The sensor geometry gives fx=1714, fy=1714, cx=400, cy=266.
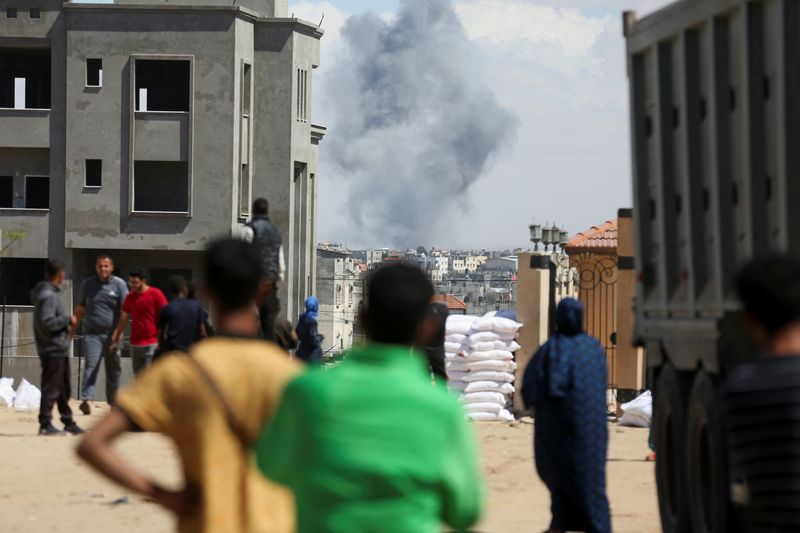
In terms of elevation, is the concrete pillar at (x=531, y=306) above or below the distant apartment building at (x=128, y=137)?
below

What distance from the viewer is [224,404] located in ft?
15.5

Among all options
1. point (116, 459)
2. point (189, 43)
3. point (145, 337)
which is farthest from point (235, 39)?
point (116, 459)

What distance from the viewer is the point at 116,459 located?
4789mm

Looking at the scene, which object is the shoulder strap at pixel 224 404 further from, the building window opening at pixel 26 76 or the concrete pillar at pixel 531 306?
the building window opening at pixel 26 76

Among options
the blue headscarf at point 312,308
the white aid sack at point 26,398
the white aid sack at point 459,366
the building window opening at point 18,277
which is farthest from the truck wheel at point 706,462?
the building window opening at point 18,277

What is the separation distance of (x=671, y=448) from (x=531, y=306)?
12.0 metres

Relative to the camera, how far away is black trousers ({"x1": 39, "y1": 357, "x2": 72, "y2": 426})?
16.4m

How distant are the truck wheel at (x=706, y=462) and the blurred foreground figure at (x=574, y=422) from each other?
613 millimetres

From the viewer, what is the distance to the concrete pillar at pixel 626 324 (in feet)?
69.8

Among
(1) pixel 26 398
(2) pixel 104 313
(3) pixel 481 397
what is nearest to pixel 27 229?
(1) pixel 26 398

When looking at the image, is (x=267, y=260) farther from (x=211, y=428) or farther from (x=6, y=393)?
(x=6, y=393)

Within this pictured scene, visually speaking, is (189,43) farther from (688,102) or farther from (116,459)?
(116,459)

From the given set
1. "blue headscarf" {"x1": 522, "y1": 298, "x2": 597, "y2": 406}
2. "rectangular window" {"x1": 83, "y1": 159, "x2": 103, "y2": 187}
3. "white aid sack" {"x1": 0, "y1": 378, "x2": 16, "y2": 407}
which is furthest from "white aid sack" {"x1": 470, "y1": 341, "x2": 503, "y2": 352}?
"rectangular window" {"x1": 83, "y1": 159, "x2": 103, "y2": 187}

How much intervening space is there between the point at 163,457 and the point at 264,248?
3.34 m
